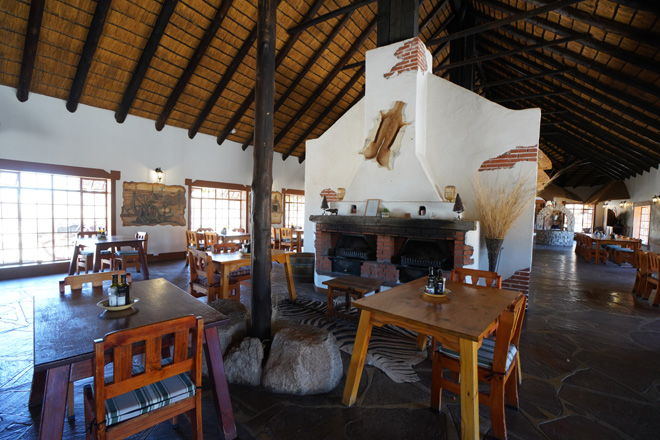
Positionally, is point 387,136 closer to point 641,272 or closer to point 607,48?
point 607,48

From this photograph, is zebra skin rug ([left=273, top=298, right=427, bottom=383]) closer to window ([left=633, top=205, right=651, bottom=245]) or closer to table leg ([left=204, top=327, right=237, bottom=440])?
table leg ([left=204, top=327, right=237, bottom=440])

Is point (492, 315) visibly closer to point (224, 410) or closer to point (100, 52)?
point (224, 410)

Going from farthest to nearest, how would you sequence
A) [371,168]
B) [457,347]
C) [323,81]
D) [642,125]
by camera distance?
[323,81], [642,125], [371,168], [457,347]

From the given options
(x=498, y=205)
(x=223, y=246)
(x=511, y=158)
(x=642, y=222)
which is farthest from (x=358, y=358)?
(x=642, y=222)

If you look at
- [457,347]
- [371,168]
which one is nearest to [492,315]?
[457,347]

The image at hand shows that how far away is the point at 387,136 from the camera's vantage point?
4.75 metres

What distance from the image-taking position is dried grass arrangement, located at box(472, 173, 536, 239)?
14.0ft

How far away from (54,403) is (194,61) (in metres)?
6.45

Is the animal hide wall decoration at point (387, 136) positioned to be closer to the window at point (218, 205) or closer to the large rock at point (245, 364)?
the large rock at point (245, 364)

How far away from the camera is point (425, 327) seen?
6.06ft

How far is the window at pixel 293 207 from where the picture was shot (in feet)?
35.7

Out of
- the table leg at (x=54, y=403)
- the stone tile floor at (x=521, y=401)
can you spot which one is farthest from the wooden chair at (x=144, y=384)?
the stone tile floor at (x=521, y=401)

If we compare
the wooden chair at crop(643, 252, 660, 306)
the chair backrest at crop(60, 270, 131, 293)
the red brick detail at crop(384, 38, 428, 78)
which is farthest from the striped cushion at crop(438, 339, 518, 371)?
the wooden chair at crop(643, 252, 660, 306)

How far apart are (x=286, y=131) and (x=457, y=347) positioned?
329 inches
